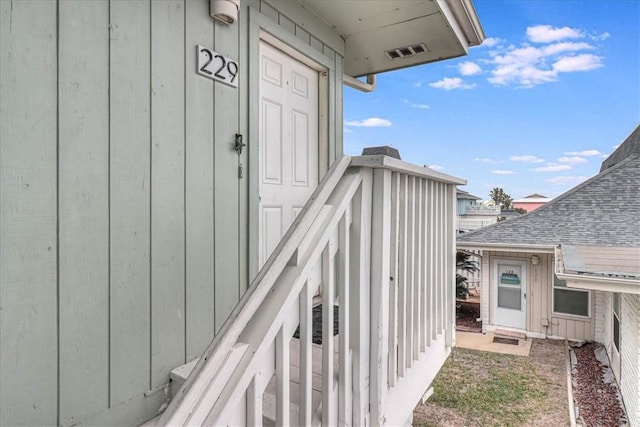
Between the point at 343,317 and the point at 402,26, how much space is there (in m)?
2.45

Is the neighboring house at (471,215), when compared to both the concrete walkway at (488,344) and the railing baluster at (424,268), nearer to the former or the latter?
the concrete walkway at (488,344)

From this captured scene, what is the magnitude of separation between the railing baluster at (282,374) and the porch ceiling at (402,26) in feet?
7.82

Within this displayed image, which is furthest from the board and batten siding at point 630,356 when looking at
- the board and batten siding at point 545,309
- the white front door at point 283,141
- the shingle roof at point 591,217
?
the white front door at point 283,141

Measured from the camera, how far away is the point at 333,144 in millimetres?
2879

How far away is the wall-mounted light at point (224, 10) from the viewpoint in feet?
5.83

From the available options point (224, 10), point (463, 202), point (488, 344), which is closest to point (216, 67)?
point (224, 10)

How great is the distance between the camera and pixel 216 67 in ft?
5.98

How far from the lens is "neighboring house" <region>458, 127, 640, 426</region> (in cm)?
587

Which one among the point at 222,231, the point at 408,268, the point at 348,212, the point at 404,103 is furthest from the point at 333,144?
the point at 404,103

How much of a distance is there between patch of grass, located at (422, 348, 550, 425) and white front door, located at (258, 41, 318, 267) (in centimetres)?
389

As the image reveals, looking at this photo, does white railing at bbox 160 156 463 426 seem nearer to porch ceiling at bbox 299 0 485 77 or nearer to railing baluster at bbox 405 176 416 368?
railing baluster at bbox 405 176 416 368

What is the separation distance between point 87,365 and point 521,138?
24161mm

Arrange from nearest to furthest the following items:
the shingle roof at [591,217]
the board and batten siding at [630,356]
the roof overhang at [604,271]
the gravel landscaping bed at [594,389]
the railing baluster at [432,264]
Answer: the railing baluster at [432,264] < the roof overhang at [604,271] < the board and batten siding at [630,356] < the gravel landscaping bed at [594,389] < the shingle roof at [591,217]

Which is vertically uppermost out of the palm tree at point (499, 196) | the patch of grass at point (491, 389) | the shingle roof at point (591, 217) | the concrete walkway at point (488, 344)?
the palm tree at point (499, 196)
